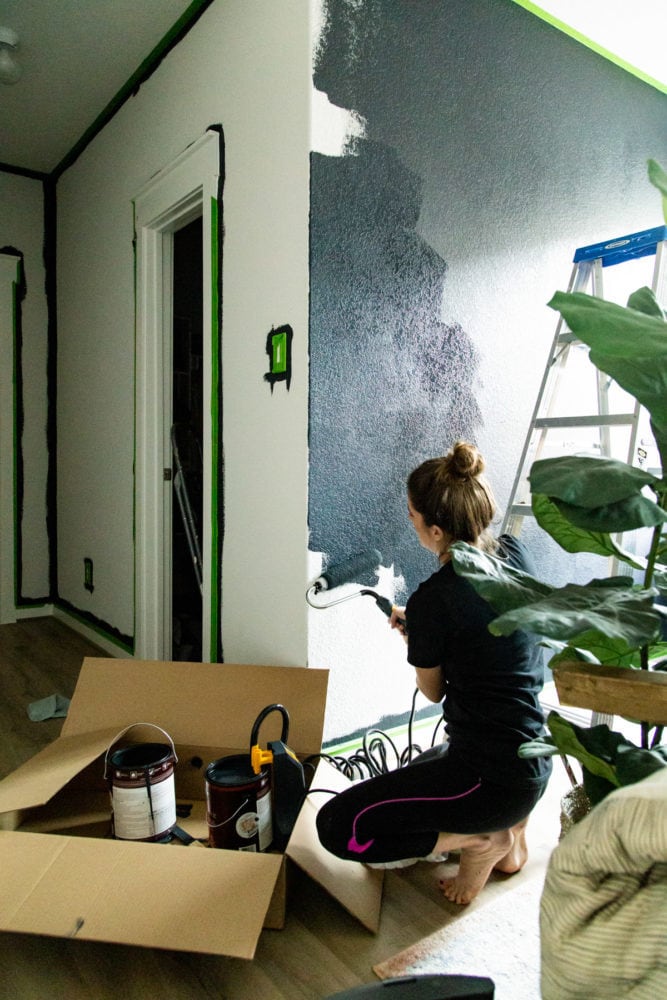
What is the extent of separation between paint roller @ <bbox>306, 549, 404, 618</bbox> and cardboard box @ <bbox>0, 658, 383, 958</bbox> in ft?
0.74

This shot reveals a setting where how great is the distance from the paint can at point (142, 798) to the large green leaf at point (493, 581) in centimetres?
117

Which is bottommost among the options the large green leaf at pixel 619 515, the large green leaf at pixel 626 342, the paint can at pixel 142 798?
the paint can at pixel 142 798

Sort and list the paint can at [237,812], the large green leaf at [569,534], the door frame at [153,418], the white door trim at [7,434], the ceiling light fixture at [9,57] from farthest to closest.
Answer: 1. the white door trim at [7,434]
2. the door frame at [153,418]
3. the ceiling light fixture at [9,57]
4. the paint can at [237,812]
5. the large green leaf at [569,534]

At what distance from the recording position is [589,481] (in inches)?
28.7

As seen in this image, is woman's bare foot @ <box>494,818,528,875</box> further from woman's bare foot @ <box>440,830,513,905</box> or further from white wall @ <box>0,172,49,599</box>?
white wall @ <box>0,172,49,599</box>

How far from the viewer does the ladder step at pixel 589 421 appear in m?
2.17

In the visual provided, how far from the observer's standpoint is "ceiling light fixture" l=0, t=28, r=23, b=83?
2.68 meters

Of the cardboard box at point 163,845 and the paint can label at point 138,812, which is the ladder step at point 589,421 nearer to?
the cardboard box at point 163,845

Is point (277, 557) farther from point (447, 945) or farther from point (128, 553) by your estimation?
point (128, 553)

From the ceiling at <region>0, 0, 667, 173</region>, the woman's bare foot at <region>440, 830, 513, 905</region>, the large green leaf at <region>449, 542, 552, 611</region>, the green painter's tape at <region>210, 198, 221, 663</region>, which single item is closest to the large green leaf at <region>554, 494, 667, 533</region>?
the large green leaf at <region>449, 542, 552, 611</region>

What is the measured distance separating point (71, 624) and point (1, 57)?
281cm

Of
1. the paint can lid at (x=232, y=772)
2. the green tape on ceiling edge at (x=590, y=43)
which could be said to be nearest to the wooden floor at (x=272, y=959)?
the paint can lid at (x=232, y=772)

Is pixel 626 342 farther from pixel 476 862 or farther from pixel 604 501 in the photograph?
pixel 476 862

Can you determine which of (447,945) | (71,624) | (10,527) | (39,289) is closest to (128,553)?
(71,624)
